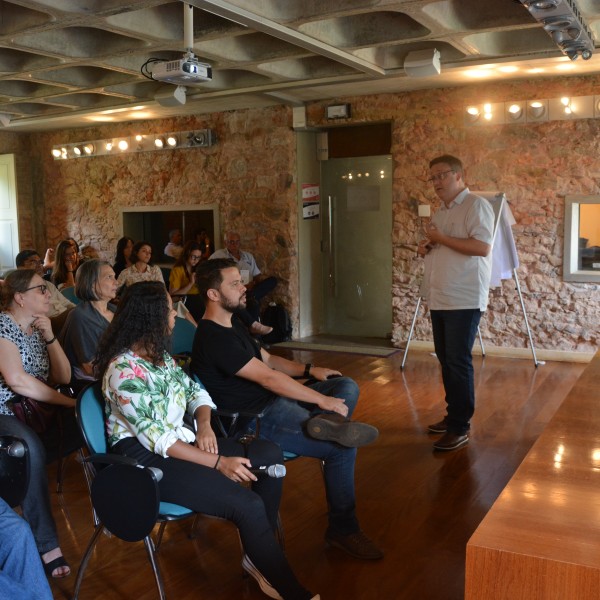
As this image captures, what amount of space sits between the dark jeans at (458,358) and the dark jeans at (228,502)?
7.10 ft

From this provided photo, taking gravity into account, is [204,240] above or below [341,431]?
above

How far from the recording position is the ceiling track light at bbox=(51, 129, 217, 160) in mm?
9039

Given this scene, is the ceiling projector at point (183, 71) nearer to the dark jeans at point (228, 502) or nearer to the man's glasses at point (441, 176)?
the man's glasses at point (441, 176)

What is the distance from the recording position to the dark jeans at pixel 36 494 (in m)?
2.89

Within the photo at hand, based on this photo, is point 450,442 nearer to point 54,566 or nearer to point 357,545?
point 357,545

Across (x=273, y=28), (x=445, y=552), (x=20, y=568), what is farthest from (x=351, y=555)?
(x=273, y=28)

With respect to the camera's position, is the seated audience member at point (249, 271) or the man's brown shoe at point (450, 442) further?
the seated audience member at point (249, 271)

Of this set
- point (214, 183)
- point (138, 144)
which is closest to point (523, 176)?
point (214, 183)

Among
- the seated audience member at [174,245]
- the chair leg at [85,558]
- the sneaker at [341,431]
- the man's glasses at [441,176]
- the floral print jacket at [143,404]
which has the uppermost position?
the man's glasses at [441,176]

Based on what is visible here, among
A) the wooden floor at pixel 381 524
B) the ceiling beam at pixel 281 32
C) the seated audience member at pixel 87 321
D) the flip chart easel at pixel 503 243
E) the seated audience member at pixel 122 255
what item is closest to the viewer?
the wooden floor at pixel 381 524

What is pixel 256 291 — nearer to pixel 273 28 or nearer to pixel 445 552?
pixel 273 28

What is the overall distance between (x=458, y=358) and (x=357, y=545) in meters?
1.64

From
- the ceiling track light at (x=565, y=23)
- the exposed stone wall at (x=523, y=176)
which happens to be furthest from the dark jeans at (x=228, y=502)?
Result: the exposed stone wall at (x=523, y=176)

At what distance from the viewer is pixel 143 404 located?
8.30ft
